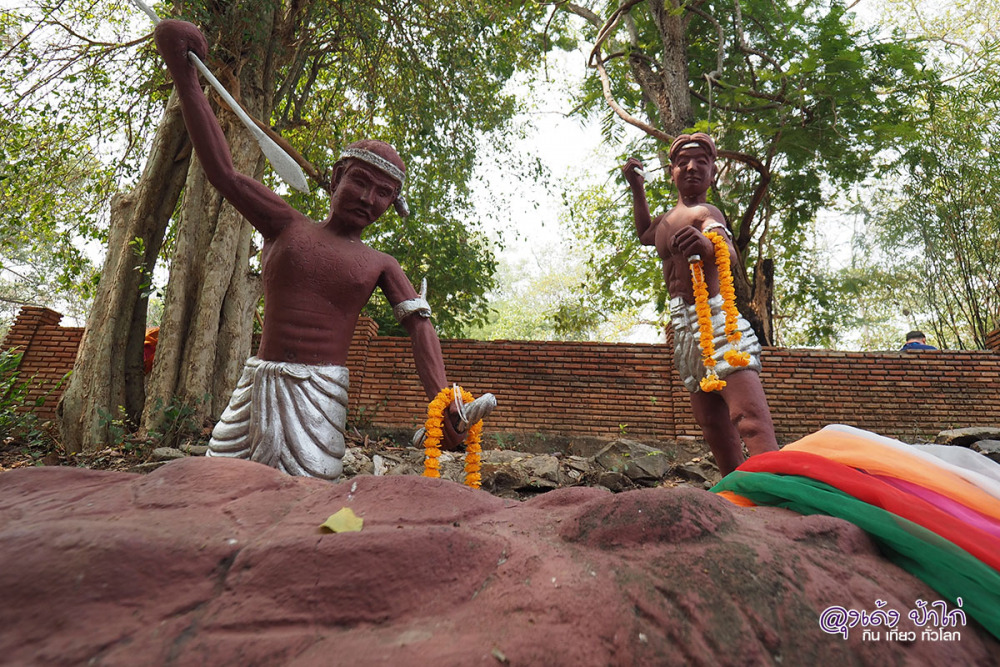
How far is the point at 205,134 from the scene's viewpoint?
224 cm

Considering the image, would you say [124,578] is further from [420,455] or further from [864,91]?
[864,91]

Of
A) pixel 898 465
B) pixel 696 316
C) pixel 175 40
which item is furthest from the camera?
pixel 696 316

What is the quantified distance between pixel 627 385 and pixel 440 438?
185 inches

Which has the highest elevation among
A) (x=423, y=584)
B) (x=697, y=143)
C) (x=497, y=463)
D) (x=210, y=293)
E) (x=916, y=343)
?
(x=697, y=143)

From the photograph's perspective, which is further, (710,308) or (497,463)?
(497,463)

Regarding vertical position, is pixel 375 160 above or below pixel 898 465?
above

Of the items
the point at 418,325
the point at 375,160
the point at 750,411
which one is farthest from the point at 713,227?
the point at 375,160

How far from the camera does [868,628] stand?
986 mm

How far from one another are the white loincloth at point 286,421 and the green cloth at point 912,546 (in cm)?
156

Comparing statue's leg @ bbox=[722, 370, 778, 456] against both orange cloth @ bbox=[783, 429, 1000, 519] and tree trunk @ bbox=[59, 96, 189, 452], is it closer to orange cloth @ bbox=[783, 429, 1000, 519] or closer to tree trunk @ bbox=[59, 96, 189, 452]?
orange cloth @ bbox=[783, 429, 1000, 519]

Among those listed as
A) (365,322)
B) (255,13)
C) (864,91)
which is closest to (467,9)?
(255,13)

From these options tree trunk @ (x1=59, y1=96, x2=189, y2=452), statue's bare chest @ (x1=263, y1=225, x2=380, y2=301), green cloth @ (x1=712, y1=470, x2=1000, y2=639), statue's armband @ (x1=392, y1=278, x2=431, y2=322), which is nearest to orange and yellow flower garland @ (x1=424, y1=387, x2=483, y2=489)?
statue's armband @ (x1=392, y1=278, x2=431, y2=322)

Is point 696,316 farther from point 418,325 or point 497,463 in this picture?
point 497,463

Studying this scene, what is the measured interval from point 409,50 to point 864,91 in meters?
4.89
